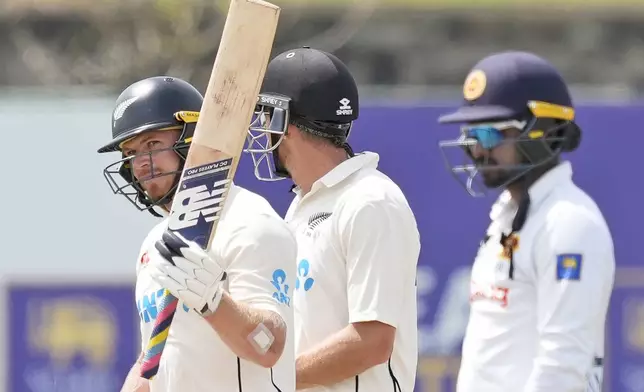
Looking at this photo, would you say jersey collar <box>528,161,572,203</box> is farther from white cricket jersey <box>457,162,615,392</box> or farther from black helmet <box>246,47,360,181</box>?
black helmet <box>246,47,360,181</box>

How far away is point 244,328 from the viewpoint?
3.30m

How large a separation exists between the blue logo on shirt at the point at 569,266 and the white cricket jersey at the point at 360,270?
417 millimetres

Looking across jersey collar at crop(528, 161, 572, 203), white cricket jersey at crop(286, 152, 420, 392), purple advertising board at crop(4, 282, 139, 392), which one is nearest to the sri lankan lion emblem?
jersey collar at crop(528, 161, 572, 203)

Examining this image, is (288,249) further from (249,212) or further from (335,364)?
(335,364)

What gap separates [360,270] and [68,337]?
345 cm

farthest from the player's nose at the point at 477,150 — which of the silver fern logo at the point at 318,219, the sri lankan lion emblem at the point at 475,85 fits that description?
the silver fern logo at the point at 318,219

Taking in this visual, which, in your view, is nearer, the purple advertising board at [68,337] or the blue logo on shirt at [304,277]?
the blue logo on shirt at [304,277]

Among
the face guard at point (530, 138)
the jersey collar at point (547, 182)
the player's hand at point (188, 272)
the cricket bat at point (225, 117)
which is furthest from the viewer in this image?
the face guard at point (530, 138)

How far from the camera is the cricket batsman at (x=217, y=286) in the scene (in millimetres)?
3213

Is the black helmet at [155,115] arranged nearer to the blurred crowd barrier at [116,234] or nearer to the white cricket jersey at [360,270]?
the white cricket jersey at [360,270]

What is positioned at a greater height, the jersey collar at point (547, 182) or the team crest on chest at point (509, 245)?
the jersey collar at point (547, 182)

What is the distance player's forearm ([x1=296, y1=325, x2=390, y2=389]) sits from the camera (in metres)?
3.88

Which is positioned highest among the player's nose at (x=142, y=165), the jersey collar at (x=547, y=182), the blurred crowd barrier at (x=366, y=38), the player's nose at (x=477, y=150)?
the blurred crowd barrier at (x=366, y=38)

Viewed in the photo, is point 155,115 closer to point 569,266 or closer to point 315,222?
point 315,222
